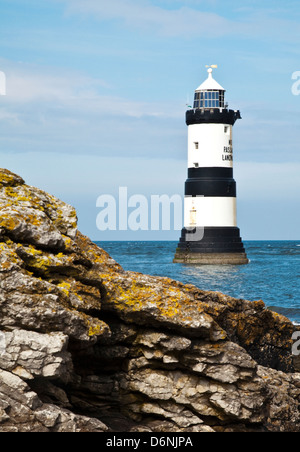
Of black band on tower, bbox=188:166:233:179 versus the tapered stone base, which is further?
the tapered stone base

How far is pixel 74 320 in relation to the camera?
7285 millimetres

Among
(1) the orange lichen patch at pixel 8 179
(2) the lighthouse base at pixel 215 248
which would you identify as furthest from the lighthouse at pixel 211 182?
(1) the orange lichen patch at pixel 8 179

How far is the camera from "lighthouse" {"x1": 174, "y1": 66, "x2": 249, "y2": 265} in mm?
47812

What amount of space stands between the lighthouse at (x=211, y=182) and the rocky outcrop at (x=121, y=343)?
129 feet

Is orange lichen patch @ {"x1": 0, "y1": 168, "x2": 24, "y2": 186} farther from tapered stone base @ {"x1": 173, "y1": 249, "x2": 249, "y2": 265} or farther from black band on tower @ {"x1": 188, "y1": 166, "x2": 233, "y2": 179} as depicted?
tapered stone base @ {"x1": 173, "y1": 249, "x2": 249, "y2": 265}

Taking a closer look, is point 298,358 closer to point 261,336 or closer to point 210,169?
point 261,336

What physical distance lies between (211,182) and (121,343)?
39.8 meters

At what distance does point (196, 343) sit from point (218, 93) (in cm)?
4375

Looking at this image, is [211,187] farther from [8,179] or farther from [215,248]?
[8,179]

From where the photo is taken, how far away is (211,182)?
47.7 meters

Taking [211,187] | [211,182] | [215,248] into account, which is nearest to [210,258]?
[215,248]

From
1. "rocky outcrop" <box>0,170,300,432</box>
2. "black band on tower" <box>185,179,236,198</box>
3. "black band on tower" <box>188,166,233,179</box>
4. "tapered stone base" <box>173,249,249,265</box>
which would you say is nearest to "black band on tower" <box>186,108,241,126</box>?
"black band on tower" <box>188,166,233,179</box>

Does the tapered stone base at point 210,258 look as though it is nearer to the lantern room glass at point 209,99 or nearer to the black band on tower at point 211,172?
the black band on tower at point 211,172

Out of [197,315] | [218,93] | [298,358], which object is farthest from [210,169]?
[197,315]
